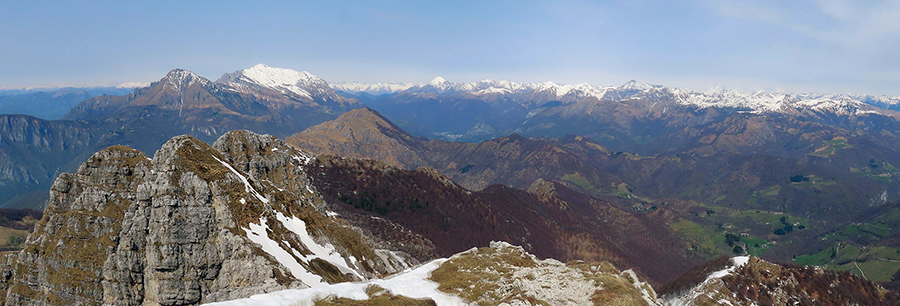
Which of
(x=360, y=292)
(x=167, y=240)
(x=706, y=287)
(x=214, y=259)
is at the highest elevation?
(x=167, y=240)

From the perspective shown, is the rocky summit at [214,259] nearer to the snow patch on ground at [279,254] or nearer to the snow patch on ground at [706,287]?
the snow patch on ground at [279,254]

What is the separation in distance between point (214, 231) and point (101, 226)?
24438 mm

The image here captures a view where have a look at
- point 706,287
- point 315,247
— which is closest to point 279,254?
point 315,247

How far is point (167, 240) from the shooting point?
5234 cm

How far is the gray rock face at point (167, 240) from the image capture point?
5144cm

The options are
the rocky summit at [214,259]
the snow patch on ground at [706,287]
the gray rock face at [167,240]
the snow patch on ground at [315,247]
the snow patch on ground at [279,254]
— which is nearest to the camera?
the rocky summit at [214,259]

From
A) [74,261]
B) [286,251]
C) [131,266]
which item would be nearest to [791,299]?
[286,251]

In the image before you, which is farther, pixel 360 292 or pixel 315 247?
pixel 315 247

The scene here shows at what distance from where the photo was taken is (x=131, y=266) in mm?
55000

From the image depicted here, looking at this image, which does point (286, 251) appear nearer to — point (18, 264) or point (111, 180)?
point (111, 180)

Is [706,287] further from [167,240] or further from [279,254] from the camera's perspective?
[167,240]

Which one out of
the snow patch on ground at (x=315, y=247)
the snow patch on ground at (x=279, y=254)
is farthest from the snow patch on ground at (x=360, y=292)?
the snow patch on ground at (x=315, y=247)

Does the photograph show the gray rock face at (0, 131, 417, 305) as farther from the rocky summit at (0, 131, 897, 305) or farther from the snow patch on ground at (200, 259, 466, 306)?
the snow patch on ground at (200, 259, 466, 306)

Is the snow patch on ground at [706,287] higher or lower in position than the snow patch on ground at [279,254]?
lower
